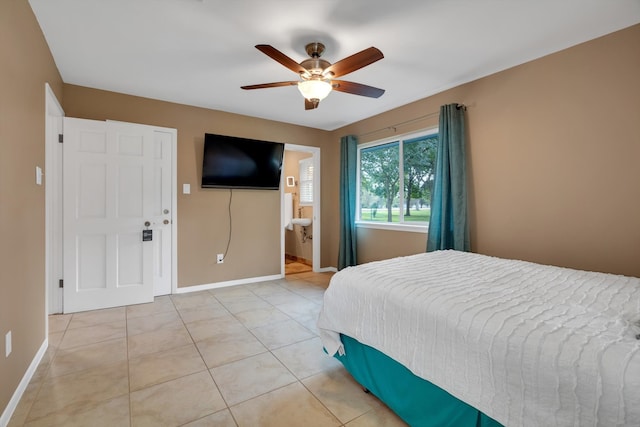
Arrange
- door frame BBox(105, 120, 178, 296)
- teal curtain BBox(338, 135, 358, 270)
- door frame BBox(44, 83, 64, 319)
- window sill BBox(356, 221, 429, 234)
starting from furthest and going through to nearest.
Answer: teal curtain BBox(338, 135, 358, 270) → door frame BBox(105, 120, 178, 296) → window sill BBox(356, 221, 429, 234) → door frame BBox(44, 83, 64, 319)

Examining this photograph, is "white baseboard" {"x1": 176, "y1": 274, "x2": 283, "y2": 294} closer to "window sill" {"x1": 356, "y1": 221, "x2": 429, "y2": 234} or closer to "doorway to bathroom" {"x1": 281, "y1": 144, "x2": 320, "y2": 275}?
"doorway to bathroom" {"x1": 281, "y1": 144, "x2": 320, "y2": 275}

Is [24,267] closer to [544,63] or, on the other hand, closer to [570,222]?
[570,222]

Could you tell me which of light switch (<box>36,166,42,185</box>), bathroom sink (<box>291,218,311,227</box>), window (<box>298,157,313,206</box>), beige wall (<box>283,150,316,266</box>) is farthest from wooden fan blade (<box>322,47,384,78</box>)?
beige wall (<box>283,150,316,266</box>)

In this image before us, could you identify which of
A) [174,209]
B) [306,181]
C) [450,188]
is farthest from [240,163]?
[450,188]

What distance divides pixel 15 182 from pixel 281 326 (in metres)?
2.19

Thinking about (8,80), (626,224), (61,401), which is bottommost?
(61,401)

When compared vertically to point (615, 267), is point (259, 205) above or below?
above

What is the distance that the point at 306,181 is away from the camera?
18.5ft

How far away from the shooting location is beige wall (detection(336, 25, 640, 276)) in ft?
7.09

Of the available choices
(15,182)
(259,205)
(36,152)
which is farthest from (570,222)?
(36,152)

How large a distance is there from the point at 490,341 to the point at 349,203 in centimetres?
343

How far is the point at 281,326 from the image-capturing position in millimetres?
2789

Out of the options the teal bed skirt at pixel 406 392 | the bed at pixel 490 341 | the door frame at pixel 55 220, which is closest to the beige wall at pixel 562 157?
the bed at pixel 490 341

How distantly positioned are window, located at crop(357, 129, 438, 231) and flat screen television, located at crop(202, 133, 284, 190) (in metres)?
1.38
